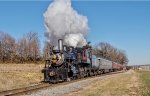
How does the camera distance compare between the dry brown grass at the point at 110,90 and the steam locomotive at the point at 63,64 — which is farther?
the steam locomotive at the point at 63,64

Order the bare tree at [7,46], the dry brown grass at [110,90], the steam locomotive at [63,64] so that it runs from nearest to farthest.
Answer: the dry brown grass at [110,90] < the steam locomotive at [63,64] < the bare tree at [7,46]

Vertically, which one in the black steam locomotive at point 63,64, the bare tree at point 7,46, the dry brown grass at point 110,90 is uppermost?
the bare tree at point 7,46

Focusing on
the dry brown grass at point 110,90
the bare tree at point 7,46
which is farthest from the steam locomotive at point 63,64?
the bare tree at point 7,46

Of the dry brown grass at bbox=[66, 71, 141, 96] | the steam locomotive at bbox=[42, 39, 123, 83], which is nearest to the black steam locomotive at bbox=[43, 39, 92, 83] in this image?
the steam locomotive at bbox=[42, 39, 123, 83]

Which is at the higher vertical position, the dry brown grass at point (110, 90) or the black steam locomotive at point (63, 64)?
the black steam locomotive at point (63, 64)

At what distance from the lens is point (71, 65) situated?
36.4 m

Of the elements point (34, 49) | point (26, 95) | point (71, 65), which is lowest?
point (26, 95)

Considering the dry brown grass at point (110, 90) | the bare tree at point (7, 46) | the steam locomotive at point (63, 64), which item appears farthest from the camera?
the bare tree at point (7, 46)

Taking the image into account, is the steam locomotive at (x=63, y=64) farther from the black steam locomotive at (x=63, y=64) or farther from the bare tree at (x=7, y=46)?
the bare tree at (x=7, y=46)

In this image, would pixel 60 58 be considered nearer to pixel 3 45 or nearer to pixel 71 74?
pixel 71 74

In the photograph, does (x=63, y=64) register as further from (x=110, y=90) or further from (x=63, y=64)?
(x=110, y=90)

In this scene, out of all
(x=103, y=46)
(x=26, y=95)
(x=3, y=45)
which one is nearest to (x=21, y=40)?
(x=3, y=45)

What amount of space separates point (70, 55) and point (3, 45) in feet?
276

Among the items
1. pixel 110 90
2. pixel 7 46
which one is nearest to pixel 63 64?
pixel 110 90
